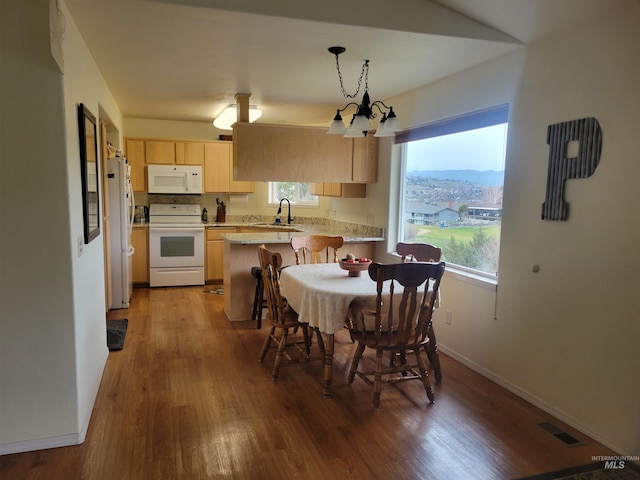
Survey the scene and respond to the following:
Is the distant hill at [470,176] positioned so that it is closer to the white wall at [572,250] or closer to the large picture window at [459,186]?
the large picture window at [459,186]

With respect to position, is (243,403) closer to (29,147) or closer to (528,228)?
(29,147)

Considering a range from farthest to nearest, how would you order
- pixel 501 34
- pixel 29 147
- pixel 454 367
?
pixel 454 367 < pixel 501 34 < pixel 29 147

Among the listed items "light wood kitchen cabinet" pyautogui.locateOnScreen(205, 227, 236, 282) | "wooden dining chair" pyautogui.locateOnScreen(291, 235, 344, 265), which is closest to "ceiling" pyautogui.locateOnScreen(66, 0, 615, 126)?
"wooden dining chair" pyautogui.locateOnScreen(291, 235, 344, 265)

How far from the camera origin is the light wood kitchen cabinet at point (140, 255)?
5930 mm

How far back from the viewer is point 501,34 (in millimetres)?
2828

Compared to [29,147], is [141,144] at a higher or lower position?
higher

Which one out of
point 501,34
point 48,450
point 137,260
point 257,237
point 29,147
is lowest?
point 48,450

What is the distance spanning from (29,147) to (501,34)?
2735 mm

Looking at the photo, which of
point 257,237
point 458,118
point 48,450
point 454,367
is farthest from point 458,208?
point 48,450

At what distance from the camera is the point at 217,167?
6.42m

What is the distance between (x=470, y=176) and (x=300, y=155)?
69.1 inches

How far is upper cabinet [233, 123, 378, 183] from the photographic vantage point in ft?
14.6

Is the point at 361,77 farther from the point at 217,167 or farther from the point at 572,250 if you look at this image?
the point at 217,167

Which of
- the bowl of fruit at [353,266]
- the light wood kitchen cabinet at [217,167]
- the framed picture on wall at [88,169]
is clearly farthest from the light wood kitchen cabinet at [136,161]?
the bowl of fruit at [353,266]
